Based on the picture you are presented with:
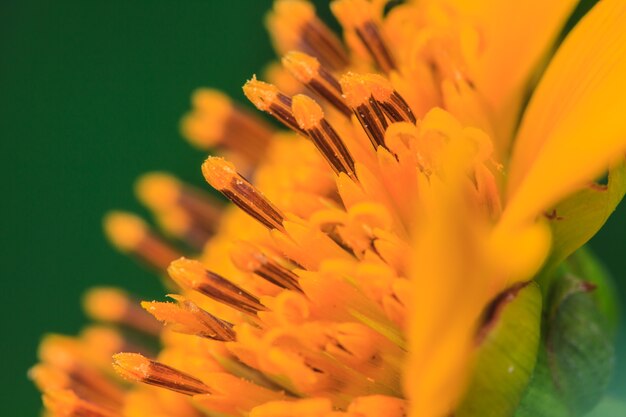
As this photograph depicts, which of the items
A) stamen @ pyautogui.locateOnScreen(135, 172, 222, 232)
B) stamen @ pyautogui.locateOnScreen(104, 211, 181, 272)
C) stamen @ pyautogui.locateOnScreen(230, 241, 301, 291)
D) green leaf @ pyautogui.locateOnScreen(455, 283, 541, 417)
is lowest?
green leaf @ pyautogui.locateOnScreen(455, 283, 541, 417)

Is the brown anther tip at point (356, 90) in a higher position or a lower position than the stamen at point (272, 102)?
lower

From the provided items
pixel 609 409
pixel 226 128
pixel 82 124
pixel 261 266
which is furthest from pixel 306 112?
pixel 82 124

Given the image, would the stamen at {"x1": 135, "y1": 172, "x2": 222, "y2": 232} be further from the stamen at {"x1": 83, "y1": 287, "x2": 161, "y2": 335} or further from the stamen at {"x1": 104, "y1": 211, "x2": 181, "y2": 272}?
the stamen at {"x1": 83, "y1": 287, "x2": 161, "y2": 335}

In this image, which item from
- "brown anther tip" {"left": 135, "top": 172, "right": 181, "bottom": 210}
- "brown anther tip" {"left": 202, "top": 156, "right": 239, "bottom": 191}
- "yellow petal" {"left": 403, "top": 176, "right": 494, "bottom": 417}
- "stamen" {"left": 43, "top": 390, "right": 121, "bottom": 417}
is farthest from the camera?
"brown anther tip" {"left": 135, "top": 172, "right": 181, "bottom": 210}

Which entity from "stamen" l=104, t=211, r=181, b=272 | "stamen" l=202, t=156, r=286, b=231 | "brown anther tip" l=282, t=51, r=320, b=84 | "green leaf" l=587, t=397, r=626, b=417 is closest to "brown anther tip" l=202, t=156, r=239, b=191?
"stamen" l=202, t=156, r=286, b=231

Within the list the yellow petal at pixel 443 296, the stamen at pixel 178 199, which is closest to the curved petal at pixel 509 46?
the yellow petal at pixel 443 296

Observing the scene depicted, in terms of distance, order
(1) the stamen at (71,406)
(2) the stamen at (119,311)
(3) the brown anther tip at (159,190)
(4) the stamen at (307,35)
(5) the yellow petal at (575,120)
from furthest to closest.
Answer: (3) the brown anther tip at (159,190), (2) the stamen at (119,311), (4) the stamen at (307,35), (1) the stamen at (71,406), (5) the yellow petal at (575,120)

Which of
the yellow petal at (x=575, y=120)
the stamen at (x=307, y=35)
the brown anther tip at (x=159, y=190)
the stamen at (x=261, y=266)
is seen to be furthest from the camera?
the brown anther tip at (x=159, y=190)

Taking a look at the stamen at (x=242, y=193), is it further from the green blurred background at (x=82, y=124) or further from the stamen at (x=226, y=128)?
the green blurred background at (x=82, y=124)
